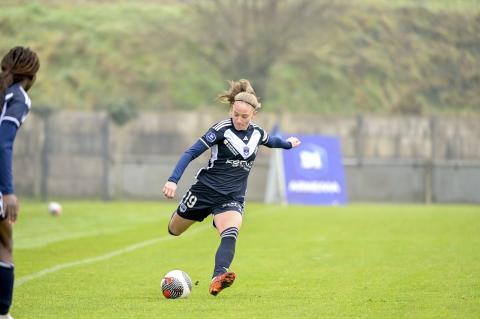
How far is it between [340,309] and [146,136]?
2737 cm

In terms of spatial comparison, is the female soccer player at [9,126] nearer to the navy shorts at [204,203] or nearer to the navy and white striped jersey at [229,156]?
the navy and white striped jersey at [229,156]

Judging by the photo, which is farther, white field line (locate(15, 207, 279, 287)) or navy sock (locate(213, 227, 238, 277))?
white field line (locate(15, 207, 279, 287))

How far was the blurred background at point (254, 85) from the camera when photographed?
3459 cm

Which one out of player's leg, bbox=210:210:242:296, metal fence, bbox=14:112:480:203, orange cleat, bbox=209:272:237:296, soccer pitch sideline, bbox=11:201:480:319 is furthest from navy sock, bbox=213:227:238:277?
metal fence, bbox=14:112:480:203

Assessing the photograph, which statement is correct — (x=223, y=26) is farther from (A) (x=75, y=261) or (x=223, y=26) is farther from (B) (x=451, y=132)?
(A) (x=75, y=261)

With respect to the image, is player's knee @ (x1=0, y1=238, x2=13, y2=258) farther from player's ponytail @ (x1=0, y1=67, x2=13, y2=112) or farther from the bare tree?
the bare tree

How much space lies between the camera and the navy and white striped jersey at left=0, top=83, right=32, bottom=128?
25.5ft

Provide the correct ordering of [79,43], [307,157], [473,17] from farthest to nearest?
[79,43] → [473,17] → [307,157]

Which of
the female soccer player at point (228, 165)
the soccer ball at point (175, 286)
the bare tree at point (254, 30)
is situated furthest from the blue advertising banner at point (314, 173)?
the soccer ball at point (175, 286)

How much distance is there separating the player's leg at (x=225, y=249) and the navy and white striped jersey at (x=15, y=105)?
8.48 feet

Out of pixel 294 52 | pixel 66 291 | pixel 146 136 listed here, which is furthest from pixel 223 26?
pixel 66 291

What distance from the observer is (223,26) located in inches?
1578

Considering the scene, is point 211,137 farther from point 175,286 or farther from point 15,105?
point 15,105

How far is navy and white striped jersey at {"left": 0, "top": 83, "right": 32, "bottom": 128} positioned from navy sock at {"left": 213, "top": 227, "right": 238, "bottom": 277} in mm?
2769
